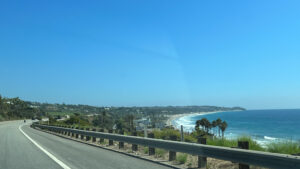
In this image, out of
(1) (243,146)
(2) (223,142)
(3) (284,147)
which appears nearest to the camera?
(1) (243,146)

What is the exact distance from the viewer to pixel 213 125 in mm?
80000

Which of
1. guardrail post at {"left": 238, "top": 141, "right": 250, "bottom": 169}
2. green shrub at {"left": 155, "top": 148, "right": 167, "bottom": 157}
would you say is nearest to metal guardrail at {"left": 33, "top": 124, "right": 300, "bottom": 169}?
guardrail post at {"left": 238, "top": 141, "right": 250, "bottom": 169}

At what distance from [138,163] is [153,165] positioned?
624mm

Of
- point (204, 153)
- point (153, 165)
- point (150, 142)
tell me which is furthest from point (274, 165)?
point (150, 142)

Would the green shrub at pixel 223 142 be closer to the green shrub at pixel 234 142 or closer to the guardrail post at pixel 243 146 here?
the green shrub at pixel 234 142

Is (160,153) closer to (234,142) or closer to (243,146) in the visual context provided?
(234,142)

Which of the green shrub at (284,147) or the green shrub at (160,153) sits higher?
the green shrub at (284,147)

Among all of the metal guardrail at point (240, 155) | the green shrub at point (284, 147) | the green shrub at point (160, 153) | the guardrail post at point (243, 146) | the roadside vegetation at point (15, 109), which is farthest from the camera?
the roadside vegetation at point (15, 109)

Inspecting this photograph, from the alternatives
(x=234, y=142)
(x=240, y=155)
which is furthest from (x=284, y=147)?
(x=240, y=155)

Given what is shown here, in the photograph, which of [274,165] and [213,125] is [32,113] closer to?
[213,125]

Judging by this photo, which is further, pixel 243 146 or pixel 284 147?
pixel 284 147

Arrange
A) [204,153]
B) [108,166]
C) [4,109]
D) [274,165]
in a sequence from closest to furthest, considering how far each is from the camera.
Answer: [274,165], [204,153], [108,166], [4,109]

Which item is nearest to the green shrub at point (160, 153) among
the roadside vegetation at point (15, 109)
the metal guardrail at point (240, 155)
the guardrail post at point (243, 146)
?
the metal guardrail at point (240, 155)

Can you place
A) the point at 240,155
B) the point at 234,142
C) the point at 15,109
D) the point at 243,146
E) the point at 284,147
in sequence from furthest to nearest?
1. the point at 15,109
2. the point at 234,142
3. the point at 284,147
4. the point at 243,146
5. the point at 240,155
